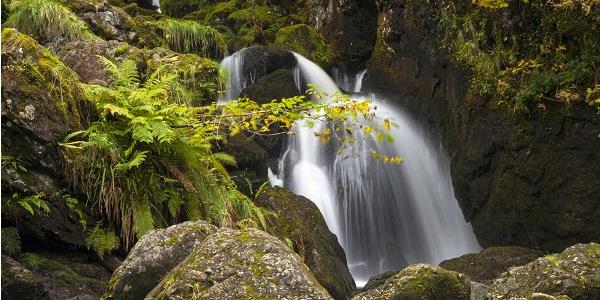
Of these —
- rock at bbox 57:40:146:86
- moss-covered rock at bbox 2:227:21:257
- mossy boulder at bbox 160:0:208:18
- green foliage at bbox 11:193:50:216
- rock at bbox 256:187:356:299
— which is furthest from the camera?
mossy boulder at bbox 160:0:208:18

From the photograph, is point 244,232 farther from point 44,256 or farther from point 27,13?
point 27,13

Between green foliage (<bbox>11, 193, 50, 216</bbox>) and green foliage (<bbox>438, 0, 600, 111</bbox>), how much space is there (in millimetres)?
6881

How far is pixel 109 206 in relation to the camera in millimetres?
5074

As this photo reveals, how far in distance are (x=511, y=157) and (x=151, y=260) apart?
741 centimetres

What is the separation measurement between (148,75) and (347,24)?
9.34 m

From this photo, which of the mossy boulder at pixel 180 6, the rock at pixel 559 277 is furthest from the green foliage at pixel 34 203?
the mossy boulder at pixel 180 6

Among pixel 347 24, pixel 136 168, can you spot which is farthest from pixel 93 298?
pixel 347 24

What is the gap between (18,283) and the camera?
3945mm

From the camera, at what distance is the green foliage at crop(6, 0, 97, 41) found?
867 centimetres

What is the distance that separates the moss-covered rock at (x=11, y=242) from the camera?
14.3 ft

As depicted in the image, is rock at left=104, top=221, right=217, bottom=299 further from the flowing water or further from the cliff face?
the cliff face

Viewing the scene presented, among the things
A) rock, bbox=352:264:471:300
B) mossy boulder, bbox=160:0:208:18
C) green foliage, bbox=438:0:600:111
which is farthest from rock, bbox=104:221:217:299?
mossy boulder, bbox=160:0:208:18

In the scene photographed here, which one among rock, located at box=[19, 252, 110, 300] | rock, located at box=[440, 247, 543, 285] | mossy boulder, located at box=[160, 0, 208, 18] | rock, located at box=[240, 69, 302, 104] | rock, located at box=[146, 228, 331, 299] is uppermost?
mossy boulder, located at box=[160, 0, 208, 18]

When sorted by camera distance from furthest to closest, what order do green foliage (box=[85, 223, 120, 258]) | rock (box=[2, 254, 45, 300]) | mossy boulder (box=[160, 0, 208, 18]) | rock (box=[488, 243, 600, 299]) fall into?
mossy boulder (box=[160, 0, 208, 18]), green foliage (box=[85, 223, 120, 258]), rock (box=[488, 243, 600, 299]), rock (box=[2, 254, 45, 300])
